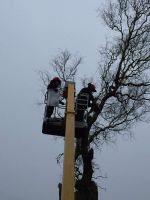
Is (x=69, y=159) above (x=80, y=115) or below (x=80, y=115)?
below

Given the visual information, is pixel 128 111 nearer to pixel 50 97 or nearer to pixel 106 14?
pixel 106 14

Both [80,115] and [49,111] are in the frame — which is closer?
[49,111]

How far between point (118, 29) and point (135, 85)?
7.34ft

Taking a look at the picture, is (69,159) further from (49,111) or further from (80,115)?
(80,115)

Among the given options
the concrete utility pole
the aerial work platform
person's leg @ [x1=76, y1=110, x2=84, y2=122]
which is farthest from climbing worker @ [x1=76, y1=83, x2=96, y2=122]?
the concrete utility pole

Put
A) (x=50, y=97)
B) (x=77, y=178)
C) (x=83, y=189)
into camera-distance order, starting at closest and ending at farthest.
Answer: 1. (x=50, y=97)
2. (x=83, y=189)
3. (x=77, y=178)

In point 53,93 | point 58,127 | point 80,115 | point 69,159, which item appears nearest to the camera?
point 69,159

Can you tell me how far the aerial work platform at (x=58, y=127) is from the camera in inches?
451

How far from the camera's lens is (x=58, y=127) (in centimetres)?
1155

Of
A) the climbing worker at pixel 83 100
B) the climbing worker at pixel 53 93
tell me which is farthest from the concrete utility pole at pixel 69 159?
the climbing worker at pixel 83 100

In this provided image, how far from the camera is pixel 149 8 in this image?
58.5 ft

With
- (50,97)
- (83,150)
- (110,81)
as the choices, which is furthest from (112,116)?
(50,97)

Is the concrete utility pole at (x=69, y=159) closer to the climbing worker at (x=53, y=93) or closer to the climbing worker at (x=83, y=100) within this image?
the climbing worker at (x=53, y=93)

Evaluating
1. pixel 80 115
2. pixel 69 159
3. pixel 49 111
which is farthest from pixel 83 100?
pixel 69 159
